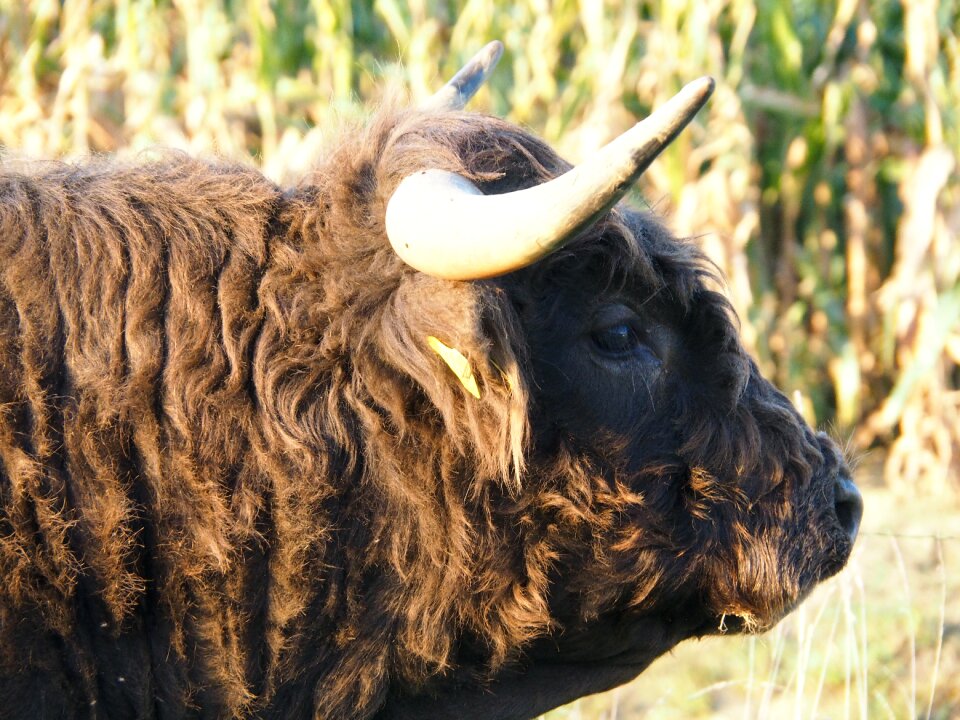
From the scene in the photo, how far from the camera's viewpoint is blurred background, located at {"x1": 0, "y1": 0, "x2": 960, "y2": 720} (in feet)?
26.7

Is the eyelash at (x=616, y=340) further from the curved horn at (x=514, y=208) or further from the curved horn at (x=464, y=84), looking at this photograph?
the curved horn at (x=464, y=84)

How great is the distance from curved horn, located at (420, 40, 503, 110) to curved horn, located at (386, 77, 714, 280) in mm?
789

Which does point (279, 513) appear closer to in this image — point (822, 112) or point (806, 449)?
point (806, 449)

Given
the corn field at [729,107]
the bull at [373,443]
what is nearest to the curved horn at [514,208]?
the bull at [373,443]

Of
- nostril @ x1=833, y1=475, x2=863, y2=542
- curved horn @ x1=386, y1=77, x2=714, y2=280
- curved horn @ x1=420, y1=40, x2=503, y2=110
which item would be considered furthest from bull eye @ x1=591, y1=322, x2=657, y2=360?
curved horn @ x1=420, y1=40, x2=503, y2=110

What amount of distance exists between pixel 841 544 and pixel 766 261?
6273mm

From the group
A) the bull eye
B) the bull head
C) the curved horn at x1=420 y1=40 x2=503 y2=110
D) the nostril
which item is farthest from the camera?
the curved horn at x1=420 y1=40 x2=503 y2=110

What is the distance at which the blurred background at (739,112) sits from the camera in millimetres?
8125

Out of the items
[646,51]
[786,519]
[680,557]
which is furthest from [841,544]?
[646,51]

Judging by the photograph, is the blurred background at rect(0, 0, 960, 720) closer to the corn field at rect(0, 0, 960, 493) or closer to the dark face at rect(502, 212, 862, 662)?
the corn field at rect(0, 0, 960, 493)

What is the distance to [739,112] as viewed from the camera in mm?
8195

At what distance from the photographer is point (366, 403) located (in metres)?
2.85

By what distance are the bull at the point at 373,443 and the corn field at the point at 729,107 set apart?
4969 millimetres

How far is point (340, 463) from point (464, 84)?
55.7 inches
